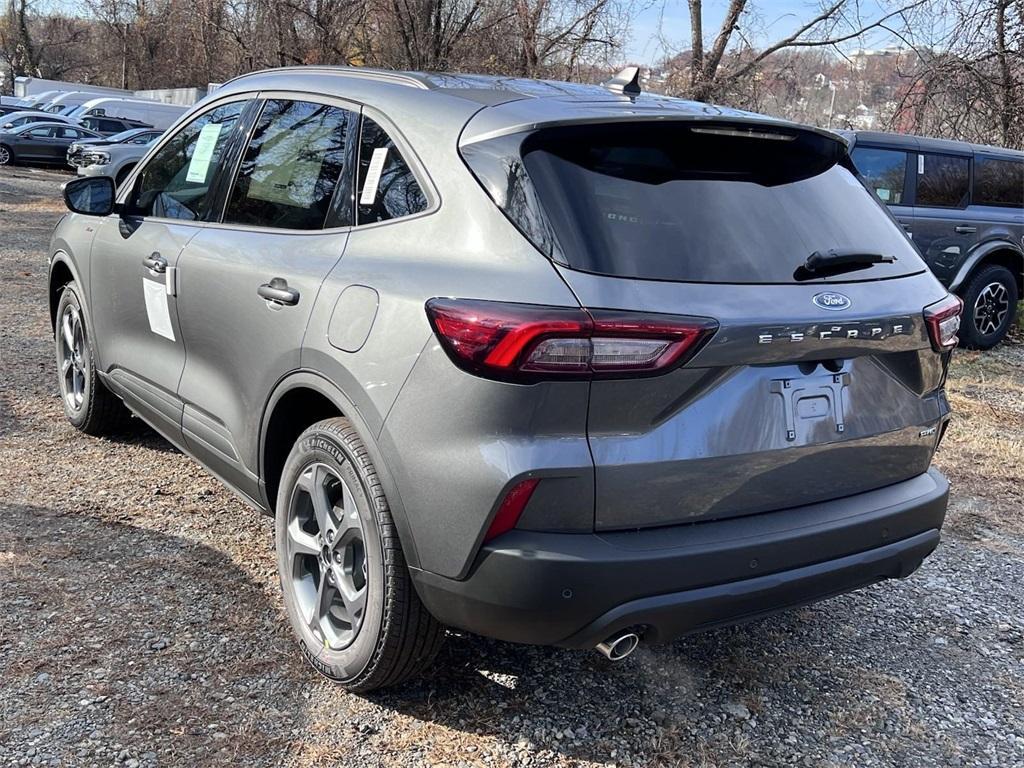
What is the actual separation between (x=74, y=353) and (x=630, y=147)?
3.50 meters

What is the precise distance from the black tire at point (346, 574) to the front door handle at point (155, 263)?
1.18 meters

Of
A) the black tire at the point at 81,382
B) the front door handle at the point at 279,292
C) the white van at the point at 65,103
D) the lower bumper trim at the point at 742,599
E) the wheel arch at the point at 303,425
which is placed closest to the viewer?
the lower bumper trim at the point at 742,599

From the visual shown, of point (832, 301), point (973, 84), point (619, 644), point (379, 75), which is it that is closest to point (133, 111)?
point (973, 84)

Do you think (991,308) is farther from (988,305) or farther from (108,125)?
(108,125)

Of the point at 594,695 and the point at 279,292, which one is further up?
the point at 279,292

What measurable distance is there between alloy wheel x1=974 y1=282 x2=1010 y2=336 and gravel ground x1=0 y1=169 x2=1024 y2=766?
5276 mm

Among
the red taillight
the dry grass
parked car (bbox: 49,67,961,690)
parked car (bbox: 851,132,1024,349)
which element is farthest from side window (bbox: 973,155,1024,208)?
the red taillight

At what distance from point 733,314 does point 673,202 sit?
35cm

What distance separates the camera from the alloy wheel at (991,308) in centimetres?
877

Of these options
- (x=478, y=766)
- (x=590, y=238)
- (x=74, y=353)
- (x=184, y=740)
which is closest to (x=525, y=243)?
(x=590, y=238)

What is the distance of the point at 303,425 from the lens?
116 inches

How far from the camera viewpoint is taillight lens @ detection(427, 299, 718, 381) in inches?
83.5

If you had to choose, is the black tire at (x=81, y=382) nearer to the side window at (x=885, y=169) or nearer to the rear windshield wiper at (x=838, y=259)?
the rear windshield wiper at (x=838, y=259)

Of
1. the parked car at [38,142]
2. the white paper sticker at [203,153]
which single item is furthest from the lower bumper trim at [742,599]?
the parked car at [38,142]
